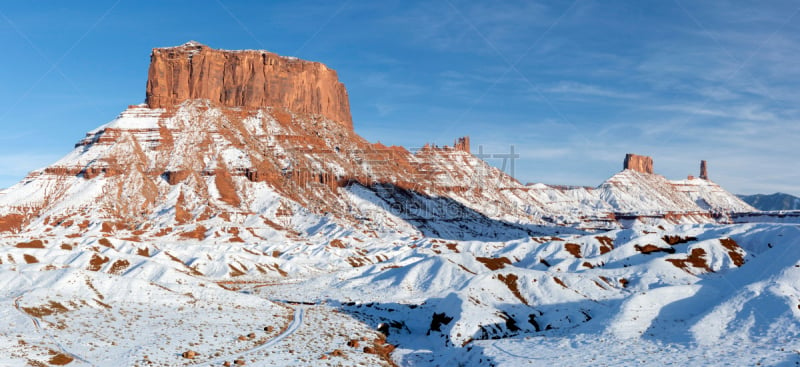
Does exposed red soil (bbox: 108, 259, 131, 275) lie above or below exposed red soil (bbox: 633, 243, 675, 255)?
below

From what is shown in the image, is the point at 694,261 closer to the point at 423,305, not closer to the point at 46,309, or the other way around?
the point at 423,305

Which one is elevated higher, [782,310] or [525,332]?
[782,310]

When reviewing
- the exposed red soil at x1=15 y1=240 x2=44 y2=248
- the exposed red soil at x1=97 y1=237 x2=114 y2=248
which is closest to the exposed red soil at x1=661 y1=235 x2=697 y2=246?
the exposed red soil at x1=97 y1=237 x2=114 y2=248

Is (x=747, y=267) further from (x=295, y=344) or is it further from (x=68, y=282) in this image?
(x=68, y=282)

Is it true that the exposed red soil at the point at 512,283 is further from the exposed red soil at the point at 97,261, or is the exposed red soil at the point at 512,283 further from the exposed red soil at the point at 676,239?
the exposed red soil at the point at 676,239

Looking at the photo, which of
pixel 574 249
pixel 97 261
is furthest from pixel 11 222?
pixel 574 249

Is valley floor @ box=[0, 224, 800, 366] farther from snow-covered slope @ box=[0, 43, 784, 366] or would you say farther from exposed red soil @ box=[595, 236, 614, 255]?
exposed red soil @ box=[595, 236, 614, 255]

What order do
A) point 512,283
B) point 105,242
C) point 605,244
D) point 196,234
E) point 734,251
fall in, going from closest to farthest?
point 512,283 → point 734,251 → point 605,244 → point 105,242 → point 196,234

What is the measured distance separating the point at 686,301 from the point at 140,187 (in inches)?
6673

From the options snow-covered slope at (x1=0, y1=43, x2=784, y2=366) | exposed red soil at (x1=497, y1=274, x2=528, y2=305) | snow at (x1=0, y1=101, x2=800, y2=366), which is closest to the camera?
snow at (x1=0, y1=101, x2=800, y2=366)

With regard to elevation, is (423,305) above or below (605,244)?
below

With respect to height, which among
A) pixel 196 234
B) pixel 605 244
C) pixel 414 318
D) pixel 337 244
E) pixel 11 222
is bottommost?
pixel 414 318

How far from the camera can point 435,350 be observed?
A: 1544 inches

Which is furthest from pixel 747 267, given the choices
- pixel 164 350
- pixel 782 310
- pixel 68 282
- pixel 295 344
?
pixel 68 282
